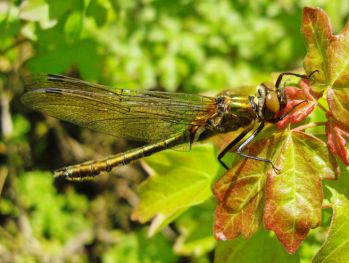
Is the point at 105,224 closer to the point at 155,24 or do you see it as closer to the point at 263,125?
the point at 155,24

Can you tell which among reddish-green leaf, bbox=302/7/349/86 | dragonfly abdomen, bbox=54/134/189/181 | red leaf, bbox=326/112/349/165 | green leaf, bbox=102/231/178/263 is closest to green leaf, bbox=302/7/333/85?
reddish-green leaf, bbox=302/7/349/86

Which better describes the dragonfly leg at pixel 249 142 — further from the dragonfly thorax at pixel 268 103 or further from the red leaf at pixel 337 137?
the red leaf at pixel 337 137

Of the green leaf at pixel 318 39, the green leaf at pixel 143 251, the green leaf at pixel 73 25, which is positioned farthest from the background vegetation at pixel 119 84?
the green leaf at pixel 318 39

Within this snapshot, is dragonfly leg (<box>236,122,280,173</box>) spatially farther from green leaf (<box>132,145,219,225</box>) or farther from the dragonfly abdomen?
the dragonfly abdomen

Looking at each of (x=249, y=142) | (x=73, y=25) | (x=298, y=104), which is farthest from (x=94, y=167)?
(x=298, y=104)

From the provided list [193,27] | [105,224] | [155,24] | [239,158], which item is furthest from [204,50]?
[239,158]

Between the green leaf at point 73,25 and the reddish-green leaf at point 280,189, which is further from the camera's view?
the green leaf at point 73,25
